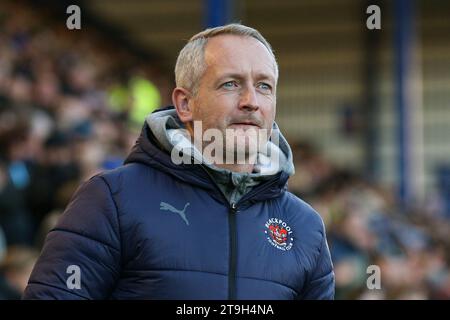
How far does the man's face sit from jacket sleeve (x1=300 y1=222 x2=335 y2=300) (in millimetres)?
310

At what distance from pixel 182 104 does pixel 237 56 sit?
21cm

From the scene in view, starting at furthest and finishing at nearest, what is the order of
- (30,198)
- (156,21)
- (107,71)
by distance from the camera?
(156,21)
(107,71)
(30,198)

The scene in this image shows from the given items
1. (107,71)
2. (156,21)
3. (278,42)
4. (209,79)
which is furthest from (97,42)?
(209,79)

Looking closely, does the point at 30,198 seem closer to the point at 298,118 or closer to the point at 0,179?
the point at 0,179

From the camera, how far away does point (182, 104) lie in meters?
2.49

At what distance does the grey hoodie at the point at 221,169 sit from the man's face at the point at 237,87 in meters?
0.07

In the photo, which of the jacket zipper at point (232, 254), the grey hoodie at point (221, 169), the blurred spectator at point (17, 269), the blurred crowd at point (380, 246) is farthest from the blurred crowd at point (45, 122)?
the jacket zipper at point (232, 254)

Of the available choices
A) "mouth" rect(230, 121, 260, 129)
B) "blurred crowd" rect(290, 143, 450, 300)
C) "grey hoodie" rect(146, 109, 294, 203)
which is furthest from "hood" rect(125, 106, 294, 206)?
"blurred crowd" rect(290, 143, 450, 300)

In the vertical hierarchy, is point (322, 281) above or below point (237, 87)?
below

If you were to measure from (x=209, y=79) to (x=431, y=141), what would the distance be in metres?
20.1

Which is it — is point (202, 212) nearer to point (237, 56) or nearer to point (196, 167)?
point (196, 167)

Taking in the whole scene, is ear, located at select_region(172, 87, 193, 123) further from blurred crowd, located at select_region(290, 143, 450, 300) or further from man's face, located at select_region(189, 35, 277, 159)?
blurred crowd, located at select_region(290, 143, 450, 300)

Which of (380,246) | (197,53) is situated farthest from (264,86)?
(380,246)

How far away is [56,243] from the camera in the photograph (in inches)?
88.5
